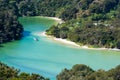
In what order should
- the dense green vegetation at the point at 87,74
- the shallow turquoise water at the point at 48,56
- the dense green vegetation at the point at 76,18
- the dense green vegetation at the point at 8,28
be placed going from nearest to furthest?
the dense green vegetation at the point at 87,74
the shallow turquoise water at the point at 48,56
the dense green vegetation at the point at 76,18
the dense green vegetation at the point at 8,28

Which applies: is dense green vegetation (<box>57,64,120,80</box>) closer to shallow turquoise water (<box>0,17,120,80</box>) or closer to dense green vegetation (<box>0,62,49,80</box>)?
shallow turquoise water (<box>0,17,120,80</box>)

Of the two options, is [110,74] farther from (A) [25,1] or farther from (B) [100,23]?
(A) [25,1]

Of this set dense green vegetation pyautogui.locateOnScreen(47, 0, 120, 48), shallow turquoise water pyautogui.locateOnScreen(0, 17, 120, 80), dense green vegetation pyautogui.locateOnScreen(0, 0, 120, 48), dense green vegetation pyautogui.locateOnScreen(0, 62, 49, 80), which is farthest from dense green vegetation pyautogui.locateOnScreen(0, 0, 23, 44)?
dense green vegetation pyautogui.locateOnScreen(0, 62, 49, 80)

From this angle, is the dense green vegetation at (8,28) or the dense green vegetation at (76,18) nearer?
the dense green vegetation at (76,18)

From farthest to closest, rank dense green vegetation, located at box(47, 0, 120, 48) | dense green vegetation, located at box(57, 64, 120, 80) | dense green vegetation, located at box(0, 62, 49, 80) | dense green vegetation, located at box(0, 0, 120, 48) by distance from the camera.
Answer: dense green vegetation, located at box(0, 0, 120, 48) → dense green vegetation, located at box(47, 0, 120, 48) → dense green vegetation, located at box(57, 64, 120, 80) → dense green vegetation, located at box(0, 62, 49, 80)

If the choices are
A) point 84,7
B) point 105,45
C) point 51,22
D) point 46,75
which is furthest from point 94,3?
point 46,75

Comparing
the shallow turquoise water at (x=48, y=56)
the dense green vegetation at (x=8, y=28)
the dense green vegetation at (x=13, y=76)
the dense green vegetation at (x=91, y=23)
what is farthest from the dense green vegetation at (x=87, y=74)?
the dense green vegetation at (x=8, y=28)

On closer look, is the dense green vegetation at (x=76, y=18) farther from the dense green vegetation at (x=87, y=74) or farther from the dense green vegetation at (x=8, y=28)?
the dense green vegetation at (x=87, y=74)

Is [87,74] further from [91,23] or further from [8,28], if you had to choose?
[91,23]

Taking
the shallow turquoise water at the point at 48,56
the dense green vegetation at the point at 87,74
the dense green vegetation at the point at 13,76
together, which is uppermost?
the dense green vegetation at the point at 13,76
